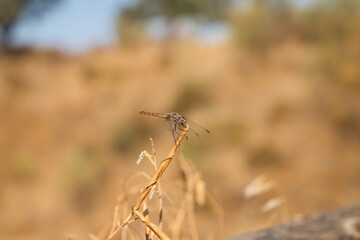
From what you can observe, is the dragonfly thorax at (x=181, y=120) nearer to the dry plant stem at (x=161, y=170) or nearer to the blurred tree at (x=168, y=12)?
the dry plant stem at (x=161, y=170)

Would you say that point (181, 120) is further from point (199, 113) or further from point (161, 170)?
point (199, 113)

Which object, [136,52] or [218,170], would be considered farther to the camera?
[136,52]

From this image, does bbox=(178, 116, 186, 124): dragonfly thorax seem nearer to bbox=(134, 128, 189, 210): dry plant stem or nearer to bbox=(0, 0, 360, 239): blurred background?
bbox=(134, 128, 189, 210): dry plant stem

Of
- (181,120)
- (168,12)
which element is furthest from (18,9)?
(181,120)

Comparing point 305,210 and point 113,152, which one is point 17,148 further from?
point 305,210

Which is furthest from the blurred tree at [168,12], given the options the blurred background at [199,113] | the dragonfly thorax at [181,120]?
the dragonfly thorax at [181,120]

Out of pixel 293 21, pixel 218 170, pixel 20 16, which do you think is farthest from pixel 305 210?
pixel 20 16
